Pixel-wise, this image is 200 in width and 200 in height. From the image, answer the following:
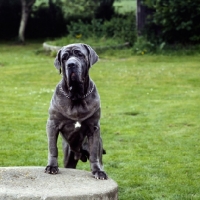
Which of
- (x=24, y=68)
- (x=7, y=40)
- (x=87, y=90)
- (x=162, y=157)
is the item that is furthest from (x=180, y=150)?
(x=7, y=40)

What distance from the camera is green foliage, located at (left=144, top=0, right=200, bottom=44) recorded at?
2216 cm

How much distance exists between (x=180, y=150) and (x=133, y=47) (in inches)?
525

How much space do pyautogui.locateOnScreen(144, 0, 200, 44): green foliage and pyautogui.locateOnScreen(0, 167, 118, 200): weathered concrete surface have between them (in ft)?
52.7

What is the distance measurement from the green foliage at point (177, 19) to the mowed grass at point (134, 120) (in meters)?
1.53

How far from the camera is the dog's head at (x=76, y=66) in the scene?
19.7 ft

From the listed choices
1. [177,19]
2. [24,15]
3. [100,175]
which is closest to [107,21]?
[24,15]

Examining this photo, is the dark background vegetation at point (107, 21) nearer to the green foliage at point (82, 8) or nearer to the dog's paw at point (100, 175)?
the green foliage at point (82, 8)

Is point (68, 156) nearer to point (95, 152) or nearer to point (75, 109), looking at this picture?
point (95, 152)

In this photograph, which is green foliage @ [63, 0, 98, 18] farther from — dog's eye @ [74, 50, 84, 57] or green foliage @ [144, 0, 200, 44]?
dog's eye @ [74, 50, 84, 57]

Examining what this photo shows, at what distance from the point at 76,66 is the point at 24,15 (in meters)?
24.4

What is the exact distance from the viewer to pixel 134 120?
12719 millimetres

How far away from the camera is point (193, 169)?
9.16 m

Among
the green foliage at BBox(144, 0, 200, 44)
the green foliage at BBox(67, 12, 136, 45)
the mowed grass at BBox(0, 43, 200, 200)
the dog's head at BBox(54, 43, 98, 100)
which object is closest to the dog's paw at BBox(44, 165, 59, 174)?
the dog's head at BBox(54, 43, 98, 100)

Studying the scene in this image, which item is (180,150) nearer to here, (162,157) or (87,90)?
(162,157)
